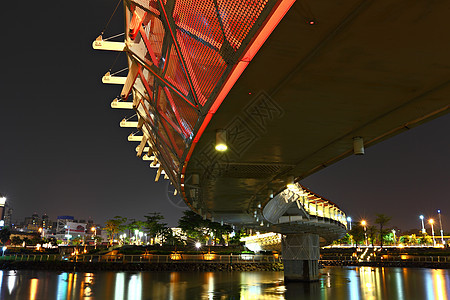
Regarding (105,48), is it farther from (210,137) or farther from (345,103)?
(345,103)

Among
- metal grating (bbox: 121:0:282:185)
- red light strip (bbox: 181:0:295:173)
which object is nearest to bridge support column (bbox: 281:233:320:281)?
metal grating (bbox: 121:0:282:185)

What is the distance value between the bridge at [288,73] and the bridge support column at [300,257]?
2733 cm

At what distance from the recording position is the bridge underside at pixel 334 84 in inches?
218

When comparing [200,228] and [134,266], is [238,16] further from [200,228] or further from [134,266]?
[200,228]

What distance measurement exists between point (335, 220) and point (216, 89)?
121 ft

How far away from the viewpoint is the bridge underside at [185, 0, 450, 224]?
5527 millimetres

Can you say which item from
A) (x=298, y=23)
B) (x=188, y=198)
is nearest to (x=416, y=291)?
(x=188, y=198)

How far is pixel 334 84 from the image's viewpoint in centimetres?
780

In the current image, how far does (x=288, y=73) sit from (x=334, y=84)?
118 cm

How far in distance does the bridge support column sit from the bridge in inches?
1076

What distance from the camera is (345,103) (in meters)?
8.99

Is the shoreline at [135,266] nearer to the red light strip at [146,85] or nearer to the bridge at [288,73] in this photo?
the bridge at [288,73]

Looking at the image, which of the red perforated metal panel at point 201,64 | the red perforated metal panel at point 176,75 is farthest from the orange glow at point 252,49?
the red perforated metal panel at point 176,75

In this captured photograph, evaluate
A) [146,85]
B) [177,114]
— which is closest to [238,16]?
[177,114]
